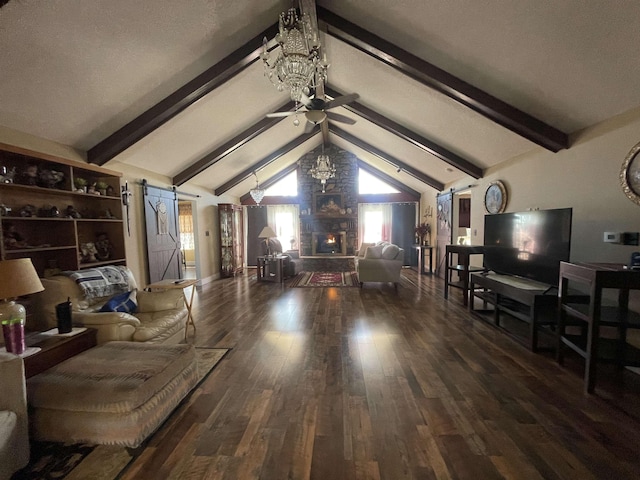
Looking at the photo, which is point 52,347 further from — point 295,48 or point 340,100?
point 340,100

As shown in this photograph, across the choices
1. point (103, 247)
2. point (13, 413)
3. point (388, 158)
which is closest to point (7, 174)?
point (103, 247)

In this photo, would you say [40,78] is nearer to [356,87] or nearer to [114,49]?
[114,49]

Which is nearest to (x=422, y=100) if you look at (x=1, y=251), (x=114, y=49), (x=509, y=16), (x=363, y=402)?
(x=509, y=16)

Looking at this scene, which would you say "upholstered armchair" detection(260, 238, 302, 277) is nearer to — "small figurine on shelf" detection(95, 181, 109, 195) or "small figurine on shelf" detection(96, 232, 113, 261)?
"small figurine on shelf" detection(96, 232, 113, 261)

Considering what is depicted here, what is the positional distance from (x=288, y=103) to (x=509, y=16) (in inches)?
144

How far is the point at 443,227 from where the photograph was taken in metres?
6.88

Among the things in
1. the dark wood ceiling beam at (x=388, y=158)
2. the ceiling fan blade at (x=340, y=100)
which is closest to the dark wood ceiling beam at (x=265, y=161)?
the dark wood ceiling beam at (x=388, y=158)

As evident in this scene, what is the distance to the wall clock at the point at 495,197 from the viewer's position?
433cm

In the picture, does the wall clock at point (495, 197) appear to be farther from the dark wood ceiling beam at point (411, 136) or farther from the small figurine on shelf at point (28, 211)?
the small figurine on shelf at point (28, 211)

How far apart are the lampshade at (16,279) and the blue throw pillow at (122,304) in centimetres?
91

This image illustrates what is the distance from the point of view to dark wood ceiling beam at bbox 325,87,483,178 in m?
4.74

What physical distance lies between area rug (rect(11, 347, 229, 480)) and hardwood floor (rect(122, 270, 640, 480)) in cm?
11

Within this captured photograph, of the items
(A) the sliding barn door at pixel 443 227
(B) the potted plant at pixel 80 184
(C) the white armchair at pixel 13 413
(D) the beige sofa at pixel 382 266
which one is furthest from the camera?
(A) the sliding barn door at pixel 443 227

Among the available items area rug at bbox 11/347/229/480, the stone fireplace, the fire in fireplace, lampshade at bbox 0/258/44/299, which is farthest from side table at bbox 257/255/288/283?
area rug at bbox 11/347/229/480
